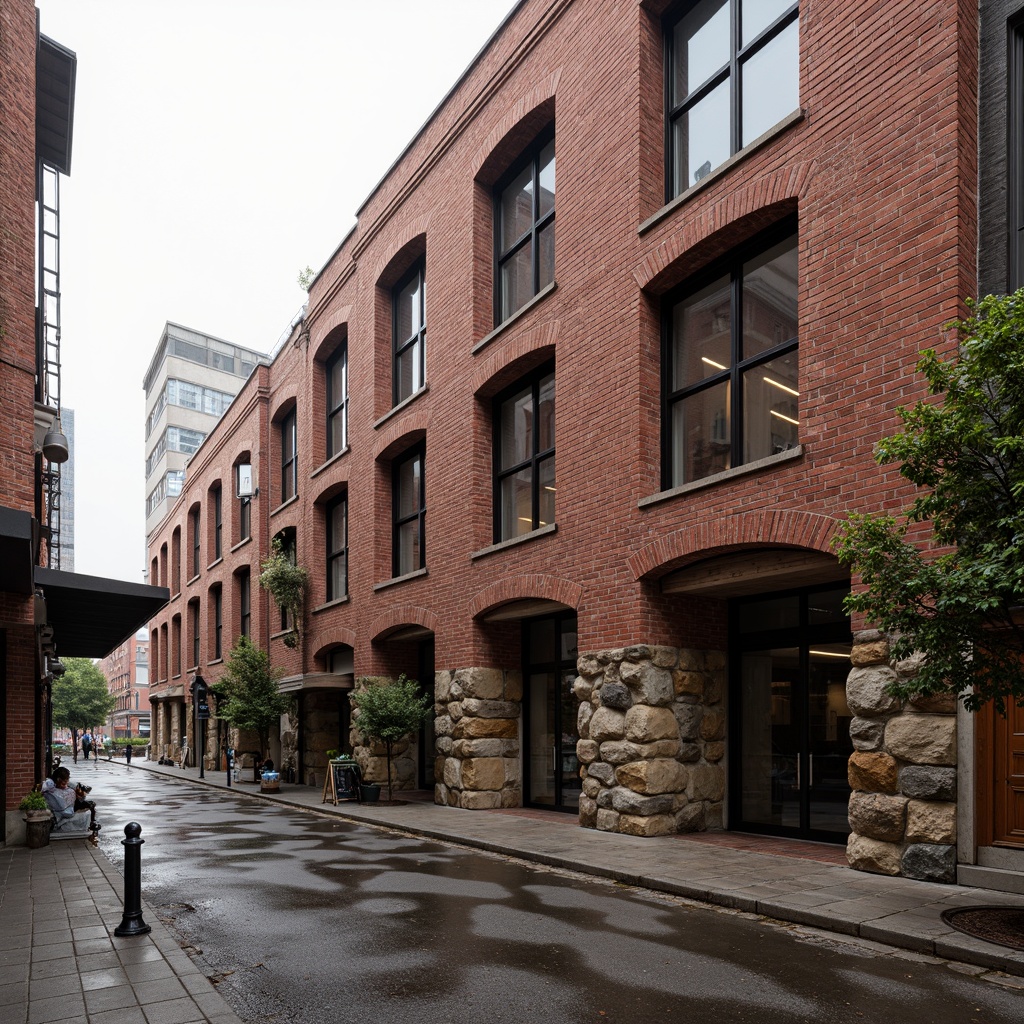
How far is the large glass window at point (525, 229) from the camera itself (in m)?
15.5

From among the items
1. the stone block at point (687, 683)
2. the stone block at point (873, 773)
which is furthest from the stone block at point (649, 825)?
the stone block at point (873, 773)

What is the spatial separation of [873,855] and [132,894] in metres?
6.54

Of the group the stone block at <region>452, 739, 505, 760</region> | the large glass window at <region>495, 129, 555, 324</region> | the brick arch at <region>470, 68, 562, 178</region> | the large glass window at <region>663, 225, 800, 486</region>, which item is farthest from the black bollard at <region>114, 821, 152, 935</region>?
the brick arch at <region>470, 68, 562, 178</region>

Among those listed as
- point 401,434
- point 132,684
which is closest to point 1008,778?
point 401,434

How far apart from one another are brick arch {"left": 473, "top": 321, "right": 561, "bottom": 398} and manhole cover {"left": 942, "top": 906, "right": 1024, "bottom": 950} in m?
9.63

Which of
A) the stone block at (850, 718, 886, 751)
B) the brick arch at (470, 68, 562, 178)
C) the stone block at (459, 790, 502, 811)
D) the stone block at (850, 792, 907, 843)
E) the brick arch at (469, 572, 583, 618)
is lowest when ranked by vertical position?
the stone block at (459, 790, 502, 811)

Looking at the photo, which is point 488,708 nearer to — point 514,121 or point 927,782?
point 927,782

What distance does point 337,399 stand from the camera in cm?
2442

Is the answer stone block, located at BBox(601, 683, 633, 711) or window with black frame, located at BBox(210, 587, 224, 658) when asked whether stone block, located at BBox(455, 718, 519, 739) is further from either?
window with black frame, located at BBox(210, 587, 224, 658)

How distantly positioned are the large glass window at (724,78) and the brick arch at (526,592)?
5.89 metres

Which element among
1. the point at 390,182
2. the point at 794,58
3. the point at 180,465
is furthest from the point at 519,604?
the point at 180,465

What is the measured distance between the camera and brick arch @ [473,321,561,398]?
47.0 feet

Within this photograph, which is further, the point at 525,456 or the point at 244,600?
the point at 244,600

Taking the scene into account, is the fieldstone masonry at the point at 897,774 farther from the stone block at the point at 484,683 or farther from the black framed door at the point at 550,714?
the stone block at the point at 484,683
